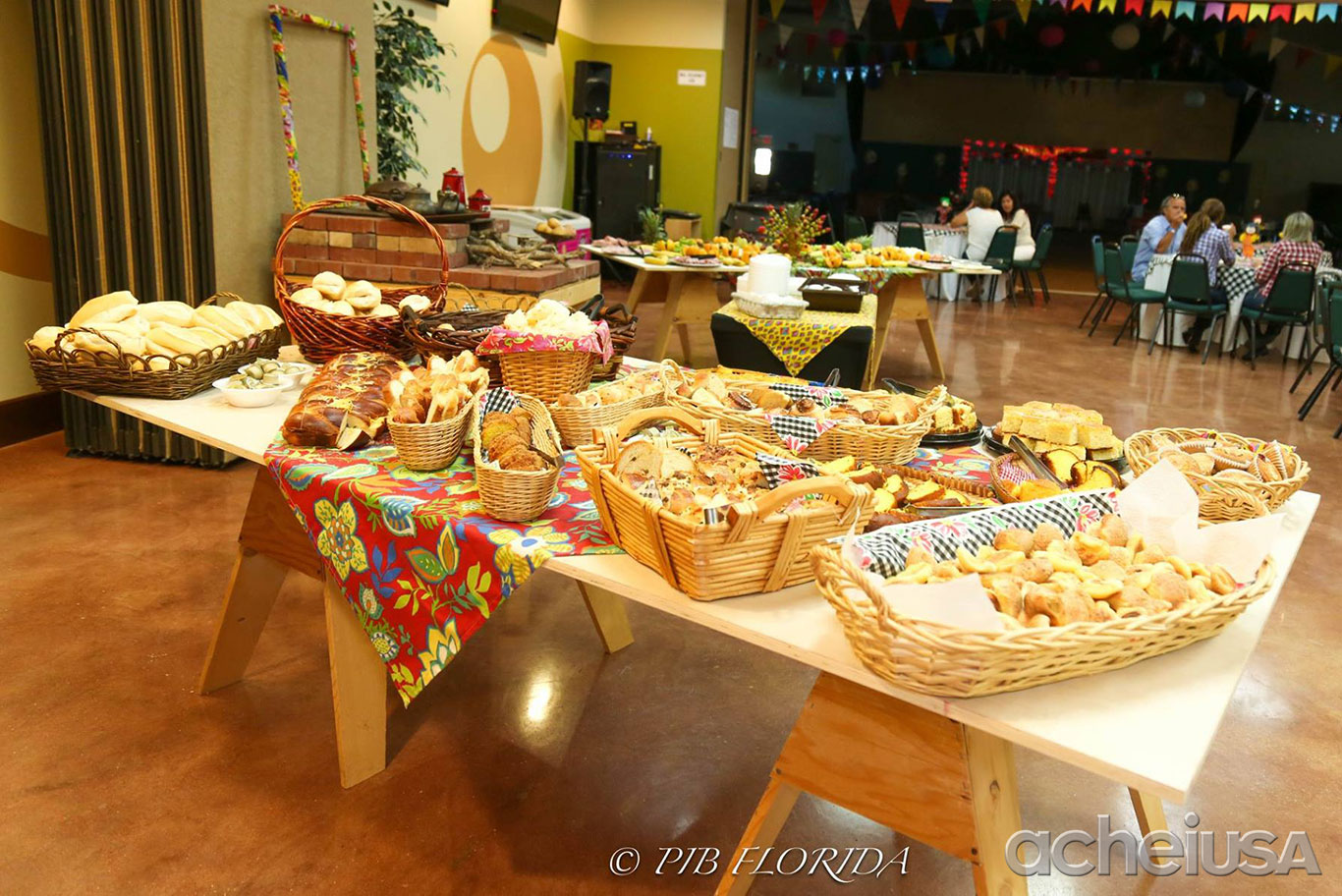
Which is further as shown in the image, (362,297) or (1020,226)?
(1020,226)

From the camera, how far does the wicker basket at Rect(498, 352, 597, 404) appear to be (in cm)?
225

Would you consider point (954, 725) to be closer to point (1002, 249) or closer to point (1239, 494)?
point (1239, 494)

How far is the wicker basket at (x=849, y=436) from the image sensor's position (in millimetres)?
1953

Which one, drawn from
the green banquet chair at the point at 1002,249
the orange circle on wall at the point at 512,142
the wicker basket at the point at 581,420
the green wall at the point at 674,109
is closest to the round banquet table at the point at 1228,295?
the green banquet chair at the point at 1002,249

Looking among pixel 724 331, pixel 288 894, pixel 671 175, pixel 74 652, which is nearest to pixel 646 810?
pixel 288 894

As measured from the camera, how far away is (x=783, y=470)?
1648 millimetres

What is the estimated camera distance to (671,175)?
38.8ft

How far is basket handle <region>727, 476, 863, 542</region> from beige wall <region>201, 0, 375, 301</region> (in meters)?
3.49

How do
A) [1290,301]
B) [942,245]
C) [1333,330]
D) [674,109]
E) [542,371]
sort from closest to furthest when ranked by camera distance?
[542,371]
[1333,330]
[1290,301]
[942,245]
[674,109]

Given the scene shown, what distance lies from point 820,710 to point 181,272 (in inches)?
138

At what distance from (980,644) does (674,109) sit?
1119 cm

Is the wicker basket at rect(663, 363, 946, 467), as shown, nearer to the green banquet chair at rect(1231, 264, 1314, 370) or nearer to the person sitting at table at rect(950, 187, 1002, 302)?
the green banquet chair at rect(1231, 264, 1314, 370)

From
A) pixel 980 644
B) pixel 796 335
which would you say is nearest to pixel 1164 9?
pixel 796 335

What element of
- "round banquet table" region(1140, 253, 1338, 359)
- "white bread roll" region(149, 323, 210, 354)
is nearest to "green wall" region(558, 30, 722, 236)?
"round banquet table" region(1140, 253, 1338, 359)
